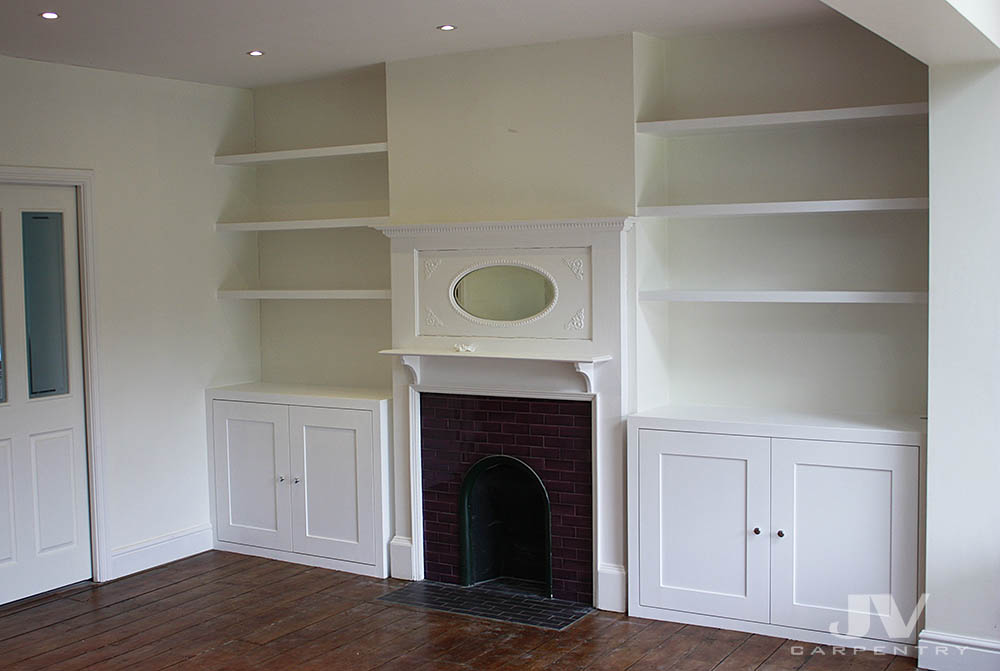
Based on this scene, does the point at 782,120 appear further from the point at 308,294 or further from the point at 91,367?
the point at 91,367

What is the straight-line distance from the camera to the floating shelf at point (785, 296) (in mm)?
3919

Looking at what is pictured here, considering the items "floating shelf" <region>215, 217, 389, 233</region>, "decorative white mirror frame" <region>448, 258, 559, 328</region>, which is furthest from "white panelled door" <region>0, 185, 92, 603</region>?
"decorative white mirror frame" <region>448, 258, 559, 328</region>

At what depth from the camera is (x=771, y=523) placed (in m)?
4.12

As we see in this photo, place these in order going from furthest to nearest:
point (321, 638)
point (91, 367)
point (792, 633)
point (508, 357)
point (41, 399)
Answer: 1. point (91, 367)
2. point (41, 399)
3. point (508, 357)
4. point (321, 638)
5. point (792, 633)

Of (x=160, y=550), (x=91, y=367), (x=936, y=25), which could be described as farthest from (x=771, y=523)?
(x=91, y=367)

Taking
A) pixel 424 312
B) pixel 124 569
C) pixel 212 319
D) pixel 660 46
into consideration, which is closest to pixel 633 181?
pixel 660 46

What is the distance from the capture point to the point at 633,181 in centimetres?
445

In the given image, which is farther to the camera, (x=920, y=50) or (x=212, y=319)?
(x=212, y=319)

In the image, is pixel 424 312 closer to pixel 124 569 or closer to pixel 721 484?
pixel 721 484

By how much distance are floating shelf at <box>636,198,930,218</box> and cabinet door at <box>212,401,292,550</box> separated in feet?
7.52

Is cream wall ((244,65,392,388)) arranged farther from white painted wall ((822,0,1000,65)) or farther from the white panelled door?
white painted wall ((822,0,1000,65))

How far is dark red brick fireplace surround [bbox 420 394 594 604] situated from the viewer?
460 cm

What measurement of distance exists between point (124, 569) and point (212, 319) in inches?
54.9

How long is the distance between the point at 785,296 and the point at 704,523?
3.29 ft
